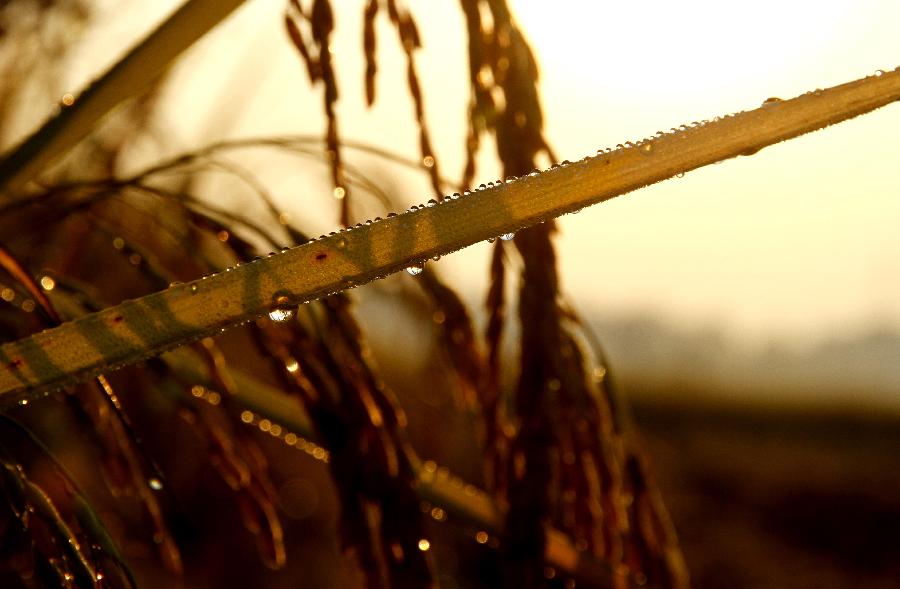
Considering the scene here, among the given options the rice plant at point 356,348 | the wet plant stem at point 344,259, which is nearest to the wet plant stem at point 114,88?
the rice plant at point 356,348

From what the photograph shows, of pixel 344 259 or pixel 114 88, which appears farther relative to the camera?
pixel 114 88

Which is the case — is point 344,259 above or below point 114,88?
below

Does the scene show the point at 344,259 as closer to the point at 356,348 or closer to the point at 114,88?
the point at 356,348

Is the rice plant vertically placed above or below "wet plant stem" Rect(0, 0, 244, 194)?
below

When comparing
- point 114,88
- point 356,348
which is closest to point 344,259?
point 356,348

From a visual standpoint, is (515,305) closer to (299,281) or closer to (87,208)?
(299,281)

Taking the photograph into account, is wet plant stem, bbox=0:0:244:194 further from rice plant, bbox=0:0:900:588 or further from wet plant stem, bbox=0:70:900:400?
wet plant stem, bbox=0:70:900:400

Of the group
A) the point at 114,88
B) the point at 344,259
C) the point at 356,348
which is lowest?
the point at 344,259

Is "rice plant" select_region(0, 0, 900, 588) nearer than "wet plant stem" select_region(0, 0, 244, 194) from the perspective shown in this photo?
Yes

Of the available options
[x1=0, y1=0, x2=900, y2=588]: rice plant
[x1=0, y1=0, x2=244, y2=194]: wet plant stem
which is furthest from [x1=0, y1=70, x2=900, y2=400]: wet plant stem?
[x1=0, y1=0, x2=244, y2=194]: wet plant stem
